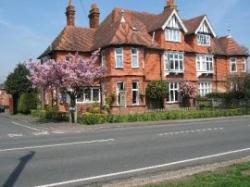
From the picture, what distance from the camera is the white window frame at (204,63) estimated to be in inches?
1886

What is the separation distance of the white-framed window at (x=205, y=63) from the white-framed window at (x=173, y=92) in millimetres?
4307

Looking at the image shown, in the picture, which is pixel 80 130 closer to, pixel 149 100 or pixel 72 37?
pixel 149 100

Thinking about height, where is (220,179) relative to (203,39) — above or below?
below

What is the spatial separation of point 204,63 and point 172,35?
6.25 meters

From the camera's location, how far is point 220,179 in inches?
337

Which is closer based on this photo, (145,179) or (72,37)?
(145,179)

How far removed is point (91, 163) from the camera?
11.6 meters

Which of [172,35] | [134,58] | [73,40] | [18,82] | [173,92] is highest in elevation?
[172,35]

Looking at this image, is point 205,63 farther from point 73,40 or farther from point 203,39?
point 73,40

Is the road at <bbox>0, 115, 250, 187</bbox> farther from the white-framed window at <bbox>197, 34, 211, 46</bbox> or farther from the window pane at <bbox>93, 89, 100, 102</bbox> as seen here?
the white-framed window at <bbox>197, 34, 211, 46</bbox>

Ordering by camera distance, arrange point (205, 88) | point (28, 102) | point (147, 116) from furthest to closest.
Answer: point (205, 88) → point (28, 102) → point (147, 116)

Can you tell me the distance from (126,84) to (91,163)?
28575 mm

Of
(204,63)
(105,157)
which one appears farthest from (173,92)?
(105,157)

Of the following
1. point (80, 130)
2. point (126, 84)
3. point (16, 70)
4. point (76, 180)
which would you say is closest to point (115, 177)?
point (76, 180)
